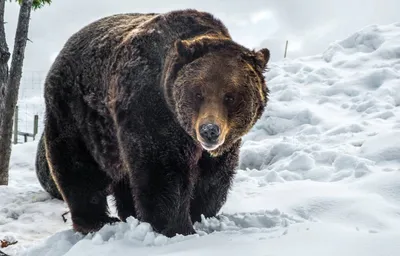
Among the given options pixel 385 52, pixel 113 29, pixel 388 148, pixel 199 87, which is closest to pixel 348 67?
pixel 385 52

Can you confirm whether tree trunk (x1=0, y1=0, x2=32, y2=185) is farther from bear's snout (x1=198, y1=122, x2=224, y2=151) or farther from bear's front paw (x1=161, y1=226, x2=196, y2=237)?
bear's snout (x1=198, y1=122, x2=224, y2=151)

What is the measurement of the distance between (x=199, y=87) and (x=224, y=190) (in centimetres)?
110

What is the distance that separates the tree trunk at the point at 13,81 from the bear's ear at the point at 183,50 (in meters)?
5.11

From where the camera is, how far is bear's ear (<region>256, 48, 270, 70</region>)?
11.7 ft

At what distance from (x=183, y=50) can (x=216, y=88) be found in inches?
14.6

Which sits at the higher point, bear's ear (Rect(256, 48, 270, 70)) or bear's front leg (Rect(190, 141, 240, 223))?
bear's ear (Rect(256, 48, 270, 70))

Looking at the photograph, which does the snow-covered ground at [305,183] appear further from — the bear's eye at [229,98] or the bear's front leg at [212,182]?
the bear's eye at [229,98]

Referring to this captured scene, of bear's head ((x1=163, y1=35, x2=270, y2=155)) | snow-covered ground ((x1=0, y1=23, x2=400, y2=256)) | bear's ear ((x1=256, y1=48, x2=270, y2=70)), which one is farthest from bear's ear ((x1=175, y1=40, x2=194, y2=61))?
snow-covered ground ((x1=0, y1=23, x2=400, y2=256))

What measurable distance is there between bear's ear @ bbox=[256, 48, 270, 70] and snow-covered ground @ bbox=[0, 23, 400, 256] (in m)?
1.05

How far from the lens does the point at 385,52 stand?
9992mm

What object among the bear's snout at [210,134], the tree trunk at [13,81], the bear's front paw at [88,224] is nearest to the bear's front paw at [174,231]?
the bear's snout at [210,134]

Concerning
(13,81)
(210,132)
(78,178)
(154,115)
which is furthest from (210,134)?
(13,81)

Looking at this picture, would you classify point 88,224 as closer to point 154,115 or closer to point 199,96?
point 154,115

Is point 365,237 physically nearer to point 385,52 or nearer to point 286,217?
point 286,217
